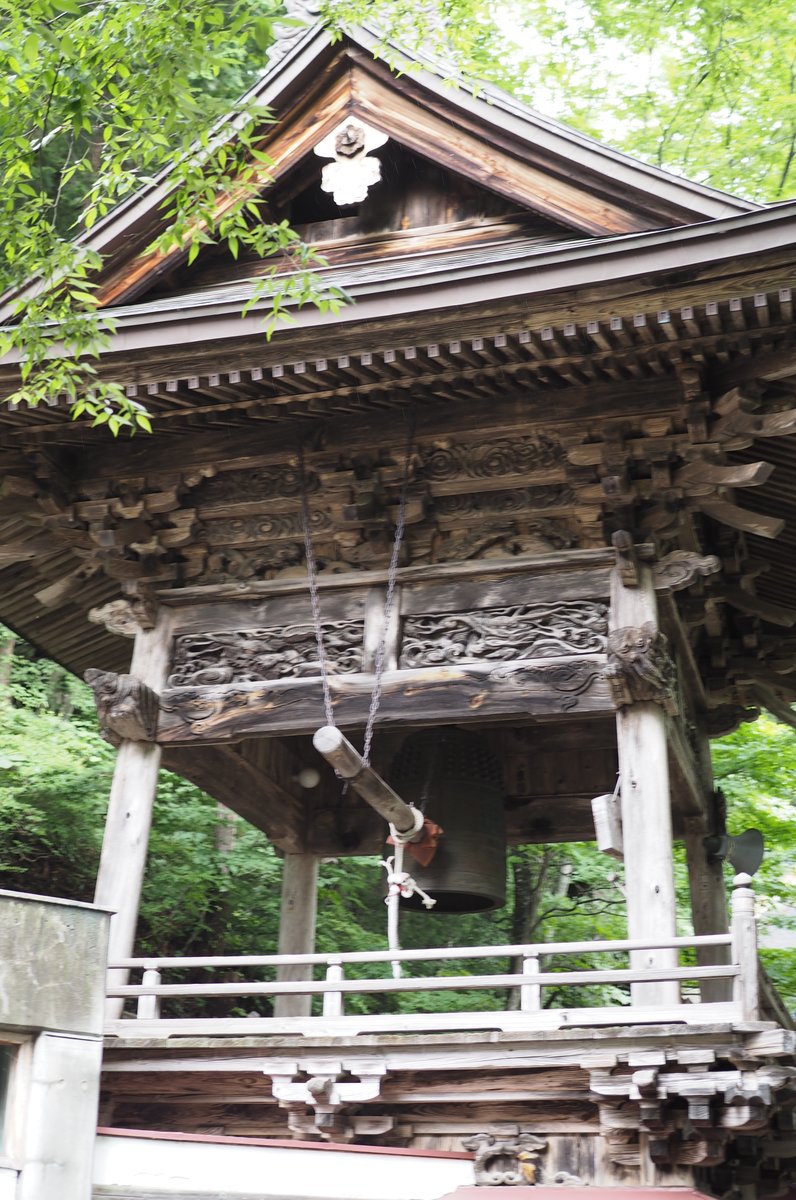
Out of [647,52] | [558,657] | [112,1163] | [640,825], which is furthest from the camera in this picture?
[647,52]

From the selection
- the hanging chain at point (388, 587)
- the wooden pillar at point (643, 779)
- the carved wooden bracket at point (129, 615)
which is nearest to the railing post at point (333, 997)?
the hanging chain at point (388, 587)

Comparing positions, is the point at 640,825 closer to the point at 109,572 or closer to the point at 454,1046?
the point at 454,1046

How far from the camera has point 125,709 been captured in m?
8.94

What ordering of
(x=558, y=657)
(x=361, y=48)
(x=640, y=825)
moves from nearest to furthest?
(x=640, y=825) < (x=558, y=657) < (x=361, y=48)

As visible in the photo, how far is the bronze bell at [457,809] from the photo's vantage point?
30.2ft

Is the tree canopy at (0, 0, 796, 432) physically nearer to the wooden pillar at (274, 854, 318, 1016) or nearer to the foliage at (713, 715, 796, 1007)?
the wooden pillar at (274, 854, 318, 1016)

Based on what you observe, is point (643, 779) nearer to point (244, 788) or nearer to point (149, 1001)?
point (149, 1001)

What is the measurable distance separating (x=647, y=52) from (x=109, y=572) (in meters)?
13.3

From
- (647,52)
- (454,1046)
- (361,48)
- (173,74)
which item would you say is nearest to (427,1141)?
(454,1046)

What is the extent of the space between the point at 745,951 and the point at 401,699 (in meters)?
2.74

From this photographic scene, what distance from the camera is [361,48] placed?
30.7 ft

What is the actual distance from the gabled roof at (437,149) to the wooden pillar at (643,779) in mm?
2339

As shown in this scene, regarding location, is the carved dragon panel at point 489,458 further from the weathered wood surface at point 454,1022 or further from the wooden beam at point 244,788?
the weathered wood surface at point 454,1022

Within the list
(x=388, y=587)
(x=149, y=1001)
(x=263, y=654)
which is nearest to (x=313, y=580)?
(x=388, y=587)
